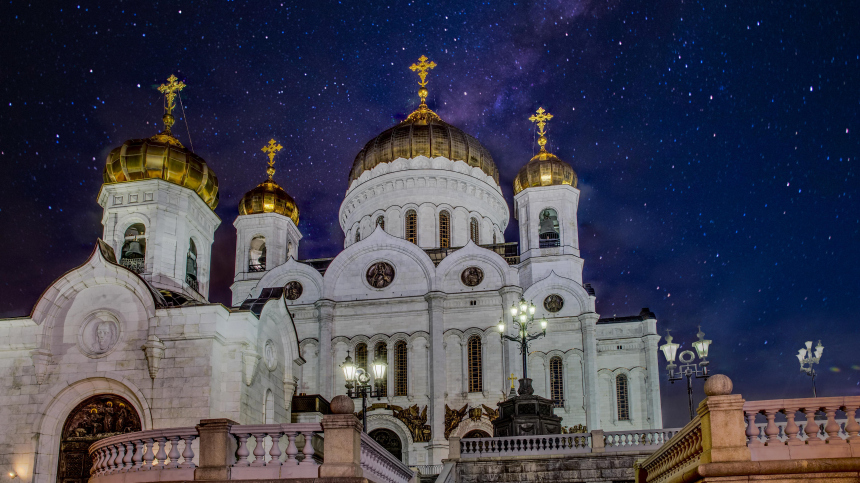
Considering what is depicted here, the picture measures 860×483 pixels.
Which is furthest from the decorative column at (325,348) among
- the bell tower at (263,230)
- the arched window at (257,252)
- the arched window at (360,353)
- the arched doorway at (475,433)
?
the arched window at (257,252)

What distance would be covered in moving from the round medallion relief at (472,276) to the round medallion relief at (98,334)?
16.7 meters

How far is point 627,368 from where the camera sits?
118 feet

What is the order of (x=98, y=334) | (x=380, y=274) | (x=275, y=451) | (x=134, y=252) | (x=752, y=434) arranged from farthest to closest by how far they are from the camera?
(x=380, y=274) < (x=134, y=252) < (x=98, y=334) < (x=275, y=451) < (x=752, y=434)

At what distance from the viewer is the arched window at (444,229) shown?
39.3m

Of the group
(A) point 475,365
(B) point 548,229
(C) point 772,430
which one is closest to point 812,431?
(C) point 772,430

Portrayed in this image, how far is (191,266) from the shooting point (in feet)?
81.2

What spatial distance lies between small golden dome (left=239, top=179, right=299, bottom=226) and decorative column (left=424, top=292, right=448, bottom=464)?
11.6m

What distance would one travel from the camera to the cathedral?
63.7ft

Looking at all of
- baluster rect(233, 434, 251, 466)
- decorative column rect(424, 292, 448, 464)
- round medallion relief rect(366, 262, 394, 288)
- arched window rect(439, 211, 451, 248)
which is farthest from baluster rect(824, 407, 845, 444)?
arched window rect(439, 211, 451, 248)

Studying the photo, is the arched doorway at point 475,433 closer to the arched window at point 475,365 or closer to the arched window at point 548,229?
the arched window at point 475,365

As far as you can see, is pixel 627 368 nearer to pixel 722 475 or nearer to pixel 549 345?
pixel 549 345

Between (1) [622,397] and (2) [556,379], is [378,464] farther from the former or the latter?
(1) [622,397]

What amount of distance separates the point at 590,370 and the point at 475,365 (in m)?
5.06

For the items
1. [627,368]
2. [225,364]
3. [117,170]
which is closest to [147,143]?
[117,170]
